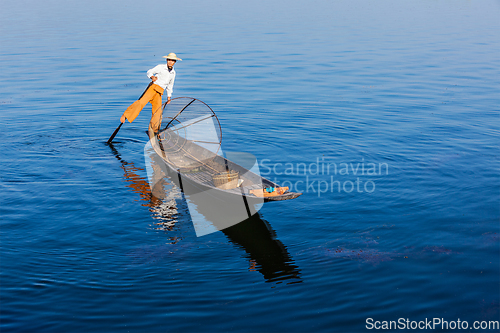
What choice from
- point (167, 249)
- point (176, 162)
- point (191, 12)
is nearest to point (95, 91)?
point (176, 162)

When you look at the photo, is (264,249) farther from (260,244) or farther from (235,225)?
(235,225)

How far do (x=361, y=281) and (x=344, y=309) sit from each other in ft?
2.48

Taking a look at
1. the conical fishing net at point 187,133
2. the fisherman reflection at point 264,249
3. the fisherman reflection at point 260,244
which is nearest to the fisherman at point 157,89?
the conical fishing net at point 187,133

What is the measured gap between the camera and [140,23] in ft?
136

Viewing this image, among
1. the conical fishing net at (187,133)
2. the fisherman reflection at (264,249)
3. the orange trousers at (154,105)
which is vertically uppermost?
the orange trousers at (154,105)

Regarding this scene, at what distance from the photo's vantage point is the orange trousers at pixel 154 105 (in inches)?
469

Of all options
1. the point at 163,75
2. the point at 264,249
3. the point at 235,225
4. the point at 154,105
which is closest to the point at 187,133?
the point at 154,105

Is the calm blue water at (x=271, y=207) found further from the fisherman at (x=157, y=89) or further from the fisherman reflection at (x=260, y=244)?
the fisherman at (x=157, y=89)

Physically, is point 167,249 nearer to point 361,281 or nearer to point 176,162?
point 361,281

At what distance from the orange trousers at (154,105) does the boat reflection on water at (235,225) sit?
1451 millimetres

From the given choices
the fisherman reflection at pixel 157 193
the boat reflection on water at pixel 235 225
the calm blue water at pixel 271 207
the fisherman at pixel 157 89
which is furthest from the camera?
the fisherman at pixel 157 89

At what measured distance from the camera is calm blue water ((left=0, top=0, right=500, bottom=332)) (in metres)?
6.32

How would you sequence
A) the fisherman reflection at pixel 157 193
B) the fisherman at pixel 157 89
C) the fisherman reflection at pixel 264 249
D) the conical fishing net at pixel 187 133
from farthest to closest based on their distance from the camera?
1. the fisherman at pixel 157 89
2. the conical fishing net at pixel 187 133
3. the fisherman reflection at pixel 157 193
4. the fisherman reflection at pixel 264 249

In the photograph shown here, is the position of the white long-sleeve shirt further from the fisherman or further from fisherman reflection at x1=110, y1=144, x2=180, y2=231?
fisherman reflection at x1=110, y1=144, x2=180, y2=231
